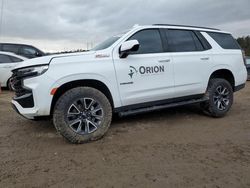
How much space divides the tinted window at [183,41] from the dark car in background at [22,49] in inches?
324

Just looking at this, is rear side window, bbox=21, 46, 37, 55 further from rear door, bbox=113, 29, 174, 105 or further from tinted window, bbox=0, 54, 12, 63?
rear door, bbox=113, 29, 174, 105

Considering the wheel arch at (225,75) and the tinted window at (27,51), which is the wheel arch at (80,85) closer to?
the wheel arch at (225,75)

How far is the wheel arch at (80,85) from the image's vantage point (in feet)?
13.4

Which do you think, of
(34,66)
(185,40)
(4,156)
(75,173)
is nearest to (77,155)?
(75,173)

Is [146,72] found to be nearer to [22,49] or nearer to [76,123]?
[76,123]

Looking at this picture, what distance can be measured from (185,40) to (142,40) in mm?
1069

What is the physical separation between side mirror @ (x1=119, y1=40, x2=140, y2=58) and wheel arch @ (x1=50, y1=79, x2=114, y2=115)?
62 centimetres

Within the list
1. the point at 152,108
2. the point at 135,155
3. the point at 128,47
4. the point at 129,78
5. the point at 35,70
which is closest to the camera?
the point at 135,155

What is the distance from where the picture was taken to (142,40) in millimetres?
4832

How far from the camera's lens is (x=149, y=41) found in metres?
4.89

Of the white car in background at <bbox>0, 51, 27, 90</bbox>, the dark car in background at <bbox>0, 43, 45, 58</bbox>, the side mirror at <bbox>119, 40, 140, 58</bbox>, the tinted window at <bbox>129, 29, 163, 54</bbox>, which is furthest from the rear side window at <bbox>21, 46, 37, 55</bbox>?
the side mirror at <bbox>119, 40, 140, 58</bbox>

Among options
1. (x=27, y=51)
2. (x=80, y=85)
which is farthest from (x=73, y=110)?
(x=27, y=51)

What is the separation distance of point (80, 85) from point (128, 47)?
100cm

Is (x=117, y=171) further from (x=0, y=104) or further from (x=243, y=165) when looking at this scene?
(x=0, y=104)
